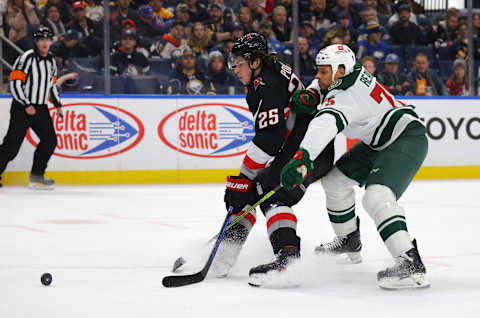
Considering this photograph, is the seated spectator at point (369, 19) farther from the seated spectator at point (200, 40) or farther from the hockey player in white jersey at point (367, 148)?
the hockey player in white jersey at point (367, 148)

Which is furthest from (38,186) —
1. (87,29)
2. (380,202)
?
(380,202)

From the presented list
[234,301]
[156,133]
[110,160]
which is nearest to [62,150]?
[110,160]

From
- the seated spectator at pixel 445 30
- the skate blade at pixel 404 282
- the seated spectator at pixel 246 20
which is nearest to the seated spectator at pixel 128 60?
the seated spectator at pixel 246 20

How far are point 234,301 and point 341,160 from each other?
957mm

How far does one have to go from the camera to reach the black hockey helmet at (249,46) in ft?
9.70

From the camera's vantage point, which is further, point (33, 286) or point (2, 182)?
point (2, 182)

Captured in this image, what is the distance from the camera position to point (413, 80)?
27.1 ft

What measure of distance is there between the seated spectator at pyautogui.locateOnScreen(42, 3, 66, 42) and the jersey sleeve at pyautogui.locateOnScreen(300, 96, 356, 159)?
5.48 metres

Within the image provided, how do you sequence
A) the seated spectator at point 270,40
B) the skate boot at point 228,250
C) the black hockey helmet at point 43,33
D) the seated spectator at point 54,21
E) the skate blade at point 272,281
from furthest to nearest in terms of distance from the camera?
the seated spectator at point 270,40 → the seated spectator at point 54,21 → the black hockey helmet at point 43,33 → the skate boot at point 228,250 → the skate blade at point 272,281

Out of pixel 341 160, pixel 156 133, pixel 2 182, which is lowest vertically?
pixel 2 182

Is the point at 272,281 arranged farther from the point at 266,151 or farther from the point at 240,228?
the point at 266,151

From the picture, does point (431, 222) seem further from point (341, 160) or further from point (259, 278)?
point (259, 278)

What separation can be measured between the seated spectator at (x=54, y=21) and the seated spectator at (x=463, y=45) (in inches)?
183

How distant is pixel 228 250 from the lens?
298 centimetres
